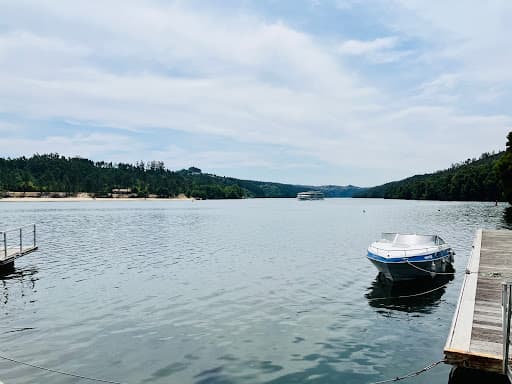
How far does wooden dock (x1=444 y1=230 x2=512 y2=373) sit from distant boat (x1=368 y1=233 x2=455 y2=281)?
3.08 metres

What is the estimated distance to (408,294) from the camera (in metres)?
23.5

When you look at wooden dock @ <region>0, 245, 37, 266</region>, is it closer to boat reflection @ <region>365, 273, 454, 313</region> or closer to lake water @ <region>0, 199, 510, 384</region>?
lake water @ <region>0, 199, 510, 384</region>

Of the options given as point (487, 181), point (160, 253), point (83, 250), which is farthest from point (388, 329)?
point (487, 181)

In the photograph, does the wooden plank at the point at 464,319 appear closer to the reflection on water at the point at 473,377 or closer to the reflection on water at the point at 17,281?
the reflection on water at the point at 473,377

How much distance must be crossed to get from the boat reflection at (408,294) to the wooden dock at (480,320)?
9.81 ft

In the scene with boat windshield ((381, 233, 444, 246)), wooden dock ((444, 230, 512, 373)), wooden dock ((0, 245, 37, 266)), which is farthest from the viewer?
wooden dock ((0, 245, 37, 266))

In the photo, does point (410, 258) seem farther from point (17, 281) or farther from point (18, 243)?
point (18, 243)

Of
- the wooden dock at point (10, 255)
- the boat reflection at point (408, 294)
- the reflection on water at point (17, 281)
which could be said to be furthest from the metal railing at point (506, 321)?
the wooden dock at point (10, 255)

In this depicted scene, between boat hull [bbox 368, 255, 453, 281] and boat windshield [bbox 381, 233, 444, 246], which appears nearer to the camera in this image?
boat hull [bbox 368, 255, 453, 281]

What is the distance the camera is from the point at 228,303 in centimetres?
2153

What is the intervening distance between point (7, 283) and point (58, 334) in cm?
1246

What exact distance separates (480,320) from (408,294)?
447 inches

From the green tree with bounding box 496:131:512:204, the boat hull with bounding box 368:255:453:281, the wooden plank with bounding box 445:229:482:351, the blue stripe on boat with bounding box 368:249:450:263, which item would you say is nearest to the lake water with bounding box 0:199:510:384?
the boat hull with bounding box 368:255:453:281

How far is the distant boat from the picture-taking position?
2462cm
